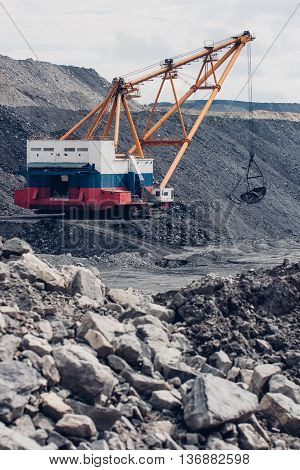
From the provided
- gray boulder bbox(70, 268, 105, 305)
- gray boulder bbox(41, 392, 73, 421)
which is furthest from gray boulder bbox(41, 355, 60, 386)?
gray boulder bbox(70, 268, 105, 305)

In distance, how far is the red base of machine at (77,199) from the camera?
41.3 m

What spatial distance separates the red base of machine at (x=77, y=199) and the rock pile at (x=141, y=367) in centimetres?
2221

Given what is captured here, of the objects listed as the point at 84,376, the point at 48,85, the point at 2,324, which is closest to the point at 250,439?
the point at 84,376

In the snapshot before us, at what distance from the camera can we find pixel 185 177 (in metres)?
55.6

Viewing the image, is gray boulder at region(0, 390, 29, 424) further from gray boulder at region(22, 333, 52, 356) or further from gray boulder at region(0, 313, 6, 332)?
gray boulder at region(0, 313, 6, 332)

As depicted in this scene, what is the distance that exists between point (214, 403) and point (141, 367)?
5.29 feet

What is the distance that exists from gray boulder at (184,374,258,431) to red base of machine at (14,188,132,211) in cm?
2700

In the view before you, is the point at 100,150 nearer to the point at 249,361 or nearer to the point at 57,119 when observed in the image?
the point at 57,119

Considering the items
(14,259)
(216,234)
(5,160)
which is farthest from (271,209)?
(14,259)

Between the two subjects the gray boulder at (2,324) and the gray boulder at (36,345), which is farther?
the gray boulder at (2,324)

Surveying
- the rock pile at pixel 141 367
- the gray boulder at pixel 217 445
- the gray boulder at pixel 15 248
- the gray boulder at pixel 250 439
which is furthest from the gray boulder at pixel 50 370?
the gray boulder at pixel 15 248

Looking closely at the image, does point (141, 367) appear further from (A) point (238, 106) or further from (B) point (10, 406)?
(A) point (238, 106)

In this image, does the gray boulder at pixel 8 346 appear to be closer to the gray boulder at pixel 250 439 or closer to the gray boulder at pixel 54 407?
the gray boulder at pixel 54 407

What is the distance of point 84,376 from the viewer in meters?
13.9
